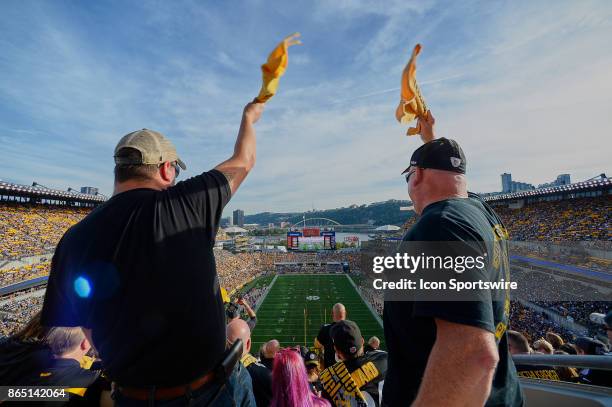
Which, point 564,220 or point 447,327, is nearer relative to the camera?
point 447,327

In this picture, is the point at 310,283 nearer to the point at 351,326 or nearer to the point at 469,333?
the point at 351,326

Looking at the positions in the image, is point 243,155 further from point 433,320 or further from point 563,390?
point 563,390

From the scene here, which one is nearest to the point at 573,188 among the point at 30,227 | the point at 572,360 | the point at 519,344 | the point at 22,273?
the point at 519,344

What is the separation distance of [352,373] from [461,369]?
250 centimetres

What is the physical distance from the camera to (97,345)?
149 centimetres

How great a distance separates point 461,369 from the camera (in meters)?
1.13

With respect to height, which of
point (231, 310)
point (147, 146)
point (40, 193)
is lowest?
point (231, 310)

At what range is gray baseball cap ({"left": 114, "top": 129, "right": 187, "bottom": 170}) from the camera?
1628mm

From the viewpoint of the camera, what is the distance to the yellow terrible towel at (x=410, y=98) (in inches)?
94.9

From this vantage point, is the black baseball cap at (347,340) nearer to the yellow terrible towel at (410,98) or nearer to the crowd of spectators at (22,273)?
the yellow terrible towel at (410,98)

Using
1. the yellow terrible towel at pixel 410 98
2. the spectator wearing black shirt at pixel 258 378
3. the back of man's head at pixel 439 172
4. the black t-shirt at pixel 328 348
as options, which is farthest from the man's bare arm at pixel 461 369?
the black t-shirt at pixel 328 348

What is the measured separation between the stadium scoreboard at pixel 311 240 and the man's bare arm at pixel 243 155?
55249 millimetres

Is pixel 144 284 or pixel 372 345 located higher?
pixel 144 284

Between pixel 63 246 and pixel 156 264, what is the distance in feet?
1.64
